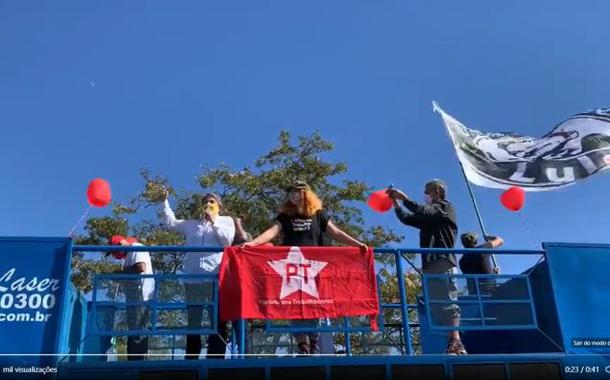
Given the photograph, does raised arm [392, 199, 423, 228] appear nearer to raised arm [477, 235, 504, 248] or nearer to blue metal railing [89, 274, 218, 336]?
raised arm [477, 235, 504, 248]

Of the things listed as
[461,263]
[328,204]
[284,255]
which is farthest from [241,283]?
[328,204]

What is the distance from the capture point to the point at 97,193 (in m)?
6.93

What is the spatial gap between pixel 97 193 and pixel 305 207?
243cm

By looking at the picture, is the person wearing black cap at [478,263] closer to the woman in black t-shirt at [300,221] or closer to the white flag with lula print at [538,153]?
the woman in black t-shirt at [300,221]

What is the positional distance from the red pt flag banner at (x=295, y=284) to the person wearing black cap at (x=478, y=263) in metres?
1.15

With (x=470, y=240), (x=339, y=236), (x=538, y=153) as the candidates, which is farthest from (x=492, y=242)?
(x=538, y=153)

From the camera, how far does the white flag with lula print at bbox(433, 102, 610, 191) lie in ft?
30.3

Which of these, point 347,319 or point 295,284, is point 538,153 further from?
point 295,284

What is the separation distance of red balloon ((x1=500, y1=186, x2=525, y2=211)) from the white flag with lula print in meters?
0.48

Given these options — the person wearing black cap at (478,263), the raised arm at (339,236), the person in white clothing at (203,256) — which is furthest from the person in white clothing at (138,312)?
the person wearing black cap at (478,263)

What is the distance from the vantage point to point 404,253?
6.13 m

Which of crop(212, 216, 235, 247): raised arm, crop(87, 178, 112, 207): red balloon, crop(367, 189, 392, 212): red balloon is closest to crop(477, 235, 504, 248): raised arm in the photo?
crop(367, 189, 392, 212): red balloon

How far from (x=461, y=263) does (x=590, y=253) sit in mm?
1391

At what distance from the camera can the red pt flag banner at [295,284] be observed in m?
5.76
